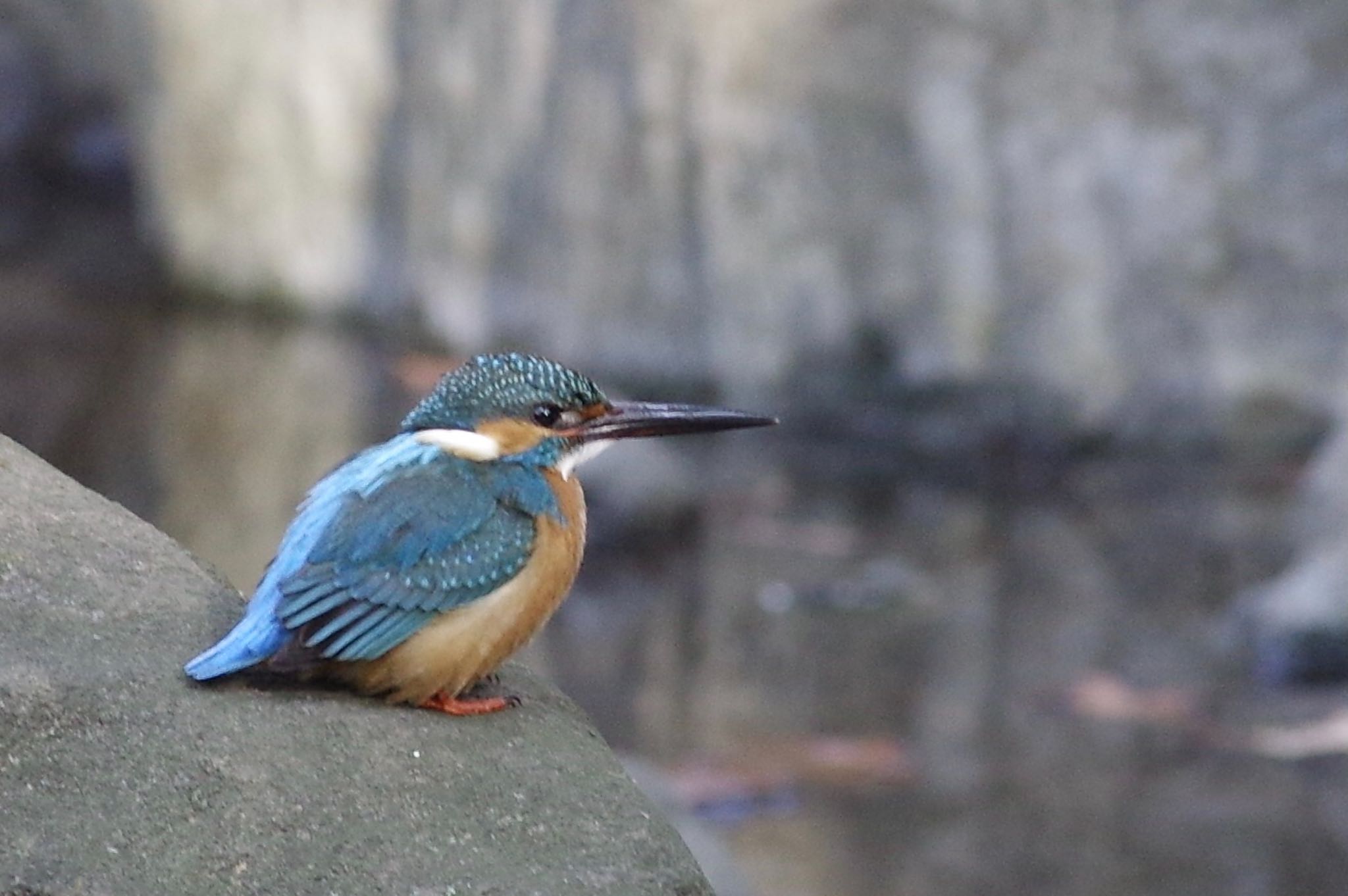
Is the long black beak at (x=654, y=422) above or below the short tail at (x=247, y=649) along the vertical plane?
above

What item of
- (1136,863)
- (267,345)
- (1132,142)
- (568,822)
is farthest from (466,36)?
(568,822)

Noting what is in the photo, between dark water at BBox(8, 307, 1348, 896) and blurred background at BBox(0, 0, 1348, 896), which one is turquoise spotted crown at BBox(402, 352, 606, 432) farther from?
blurred background at BBox(0, 0, 1348, 896)

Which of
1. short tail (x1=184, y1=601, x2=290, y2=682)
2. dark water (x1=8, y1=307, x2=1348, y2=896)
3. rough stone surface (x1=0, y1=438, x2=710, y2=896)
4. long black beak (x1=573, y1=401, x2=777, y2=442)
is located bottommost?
dark water (x1=8, y1=307, x2=1348, y2=896)

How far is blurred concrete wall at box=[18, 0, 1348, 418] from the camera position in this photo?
7.69m

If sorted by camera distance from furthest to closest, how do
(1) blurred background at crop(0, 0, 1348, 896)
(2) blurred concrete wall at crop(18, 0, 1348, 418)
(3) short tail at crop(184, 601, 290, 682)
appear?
(2) blurred concrete wall at crop(18, 0, 1348, 418) < (1) blurred background at crop(0, 0, 1348, 896) < (3) short tail at crop(184, 601, 290, 682)

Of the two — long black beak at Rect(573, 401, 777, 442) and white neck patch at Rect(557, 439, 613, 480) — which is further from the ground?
long black beak at Rect(573, 401, 777, 442)

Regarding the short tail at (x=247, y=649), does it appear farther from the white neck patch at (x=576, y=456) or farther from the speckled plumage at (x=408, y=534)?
the white neck patch at (x=576, y=456)

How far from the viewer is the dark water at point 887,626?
5207 mm

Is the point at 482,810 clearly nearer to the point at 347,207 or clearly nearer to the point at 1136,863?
the point at 1136,863

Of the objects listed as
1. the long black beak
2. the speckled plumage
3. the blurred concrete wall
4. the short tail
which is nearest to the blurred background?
the blurred concrete wall

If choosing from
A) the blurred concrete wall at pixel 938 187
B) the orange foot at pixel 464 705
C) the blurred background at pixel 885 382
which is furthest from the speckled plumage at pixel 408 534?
the blurred concrete wall at pixel 938 187

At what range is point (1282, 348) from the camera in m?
7.81

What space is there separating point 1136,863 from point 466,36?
5465 millimetres

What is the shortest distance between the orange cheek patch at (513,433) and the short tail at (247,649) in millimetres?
394
